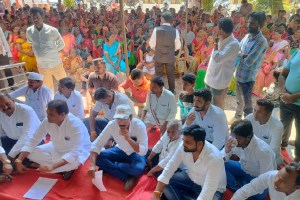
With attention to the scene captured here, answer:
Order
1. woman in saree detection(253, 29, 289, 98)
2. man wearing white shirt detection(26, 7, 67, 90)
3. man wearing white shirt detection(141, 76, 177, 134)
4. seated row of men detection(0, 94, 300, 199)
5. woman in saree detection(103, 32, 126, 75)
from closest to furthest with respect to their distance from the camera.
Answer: seated row of men detection(0, 94, 300, 199) < man wearing white shirt detection(141, 76, 177, 134) < man wearing white shirt detection(26, 7, 67, 90) < woman in saree detection(253, 29, 289, 98) < woman in saree detection(103, 32, 126, 75)

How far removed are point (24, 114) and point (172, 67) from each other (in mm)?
2615

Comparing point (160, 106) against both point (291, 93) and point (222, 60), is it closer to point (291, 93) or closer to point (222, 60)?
point (222, 60)

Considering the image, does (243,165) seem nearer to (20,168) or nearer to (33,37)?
(20,168)

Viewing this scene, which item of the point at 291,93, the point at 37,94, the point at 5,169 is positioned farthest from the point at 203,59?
the point at 5,169

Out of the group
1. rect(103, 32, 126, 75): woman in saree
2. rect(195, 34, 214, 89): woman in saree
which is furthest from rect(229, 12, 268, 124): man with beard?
rect(103, 32, 126, 75): woman in saree

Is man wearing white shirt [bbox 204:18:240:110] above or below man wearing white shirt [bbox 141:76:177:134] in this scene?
above

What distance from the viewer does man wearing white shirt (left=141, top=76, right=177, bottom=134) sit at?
3670 millimetres

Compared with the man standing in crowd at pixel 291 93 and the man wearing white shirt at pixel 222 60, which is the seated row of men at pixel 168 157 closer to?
the man standing in crowd at pixel 291 93

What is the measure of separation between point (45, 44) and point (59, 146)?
198cm

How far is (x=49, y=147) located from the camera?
3.27 metres

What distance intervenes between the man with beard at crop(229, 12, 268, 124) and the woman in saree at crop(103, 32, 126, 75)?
2377 mm

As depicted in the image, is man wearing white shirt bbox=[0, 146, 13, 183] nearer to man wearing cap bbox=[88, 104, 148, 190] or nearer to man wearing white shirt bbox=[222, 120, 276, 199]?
man wearing cap bbox=[88, 104, 148, 190]

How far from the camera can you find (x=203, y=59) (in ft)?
19.6

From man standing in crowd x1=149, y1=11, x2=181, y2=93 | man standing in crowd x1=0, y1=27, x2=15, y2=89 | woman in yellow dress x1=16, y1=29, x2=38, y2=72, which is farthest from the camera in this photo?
woman in yellow dress x1=16, y1=29, x2=38, y2=72
